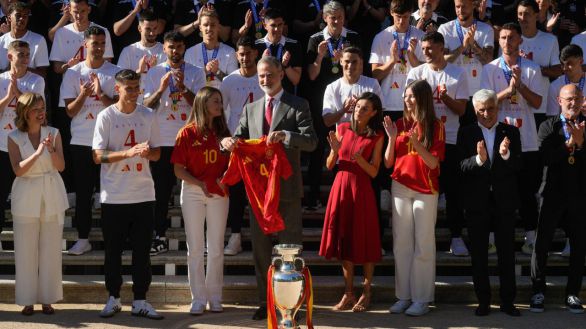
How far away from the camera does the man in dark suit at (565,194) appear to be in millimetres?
8891

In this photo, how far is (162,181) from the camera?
9.61 metres

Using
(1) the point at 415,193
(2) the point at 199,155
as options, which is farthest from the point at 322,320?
(2) the point at 199,155

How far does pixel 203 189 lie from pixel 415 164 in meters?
1.97

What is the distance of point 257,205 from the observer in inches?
339

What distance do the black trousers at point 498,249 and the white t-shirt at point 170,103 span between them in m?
3.10

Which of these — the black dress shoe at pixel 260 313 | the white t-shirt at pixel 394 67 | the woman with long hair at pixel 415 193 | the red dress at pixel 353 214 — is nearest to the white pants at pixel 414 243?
the woman with long hair at pixel 415 193

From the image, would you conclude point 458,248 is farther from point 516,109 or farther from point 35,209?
point 35,209

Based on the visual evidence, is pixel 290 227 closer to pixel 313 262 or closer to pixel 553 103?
pixel 313 262

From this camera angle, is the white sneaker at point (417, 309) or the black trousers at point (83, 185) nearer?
the white sneaker at point (417, 309)

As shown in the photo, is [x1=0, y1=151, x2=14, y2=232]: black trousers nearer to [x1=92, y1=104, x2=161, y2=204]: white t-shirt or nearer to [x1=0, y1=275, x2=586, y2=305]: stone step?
[x1=0, y1=275, x2=586, y2=305]: stone step

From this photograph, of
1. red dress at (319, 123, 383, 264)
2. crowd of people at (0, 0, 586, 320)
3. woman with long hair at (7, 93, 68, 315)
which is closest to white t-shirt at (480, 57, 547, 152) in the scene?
crowd of people at (0, 0, 586, 320)

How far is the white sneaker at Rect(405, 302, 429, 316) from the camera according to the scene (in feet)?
28.8

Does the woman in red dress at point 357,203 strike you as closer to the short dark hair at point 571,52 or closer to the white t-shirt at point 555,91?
the white t-shirt at point 555,91

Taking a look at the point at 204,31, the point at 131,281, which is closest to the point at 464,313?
the point at 131,281
